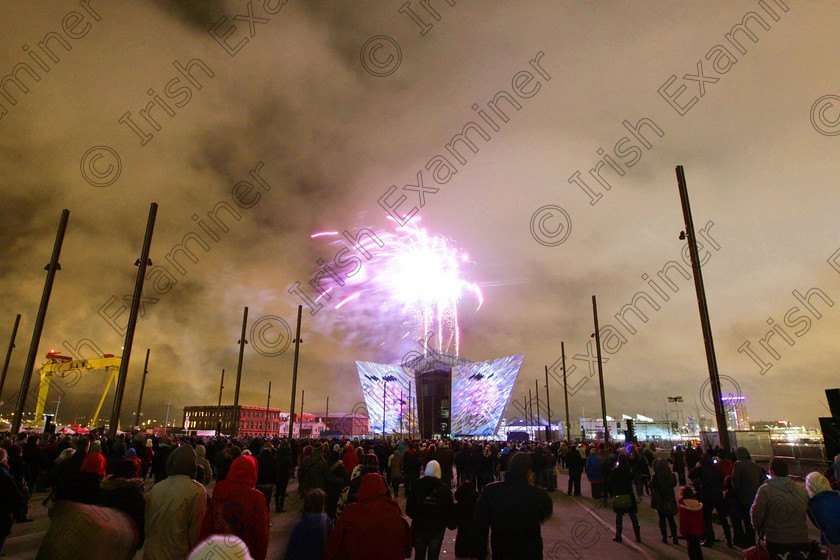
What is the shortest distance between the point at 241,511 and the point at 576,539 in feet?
24.4

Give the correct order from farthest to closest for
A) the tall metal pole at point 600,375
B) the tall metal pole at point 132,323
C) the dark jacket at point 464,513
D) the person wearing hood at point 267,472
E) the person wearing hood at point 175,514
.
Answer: the tall metal pole at point 600,375 → the tall metal pole at point 132,323 → the person wearing hood at point 267,472 → the dark jacket at point 464,513 → the person wearing hood at point 175,514

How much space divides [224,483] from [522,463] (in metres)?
2.52

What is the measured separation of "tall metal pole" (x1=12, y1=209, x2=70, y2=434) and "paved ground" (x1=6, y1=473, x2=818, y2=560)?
17.3 feet

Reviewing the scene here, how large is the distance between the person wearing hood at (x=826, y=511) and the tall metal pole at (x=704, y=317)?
29.5 ft

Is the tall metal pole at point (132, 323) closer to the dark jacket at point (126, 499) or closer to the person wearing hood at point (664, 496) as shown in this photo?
the dark jacket at point (126, 499)

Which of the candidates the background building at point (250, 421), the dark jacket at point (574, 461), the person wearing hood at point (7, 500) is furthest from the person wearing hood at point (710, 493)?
the background building at point (250, 421)

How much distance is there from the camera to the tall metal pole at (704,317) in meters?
13.6

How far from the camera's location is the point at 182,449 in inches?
172

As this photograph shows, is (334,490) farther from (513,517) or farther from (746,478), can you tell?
(746,478)

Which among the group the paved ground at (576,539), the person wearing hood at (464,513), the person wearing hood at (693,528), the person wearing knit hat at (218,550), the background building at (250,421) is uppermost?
the background building at (250,421)

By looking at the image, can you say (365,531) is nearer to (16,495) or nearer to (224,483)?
(224,483)

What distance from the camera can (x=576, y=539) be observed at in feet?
30.5

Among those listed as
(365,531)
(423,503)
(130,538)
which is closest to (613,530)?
(423,503)

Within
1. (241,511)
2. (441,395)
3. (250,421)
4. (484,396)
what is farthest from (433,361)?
(241,511)
